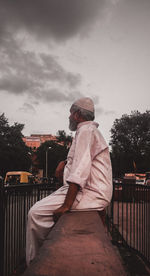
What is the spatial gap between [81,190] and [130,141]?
5117 cm

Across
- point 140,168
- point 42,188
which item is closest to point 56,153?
point 140,168

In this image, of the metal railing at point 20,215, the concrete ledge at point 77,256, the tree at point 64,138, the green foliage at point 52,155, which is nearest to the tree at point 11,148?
the green foliage at point 52,155

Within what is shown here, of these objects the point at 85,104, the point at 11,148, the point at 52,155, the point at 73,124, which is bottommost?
the point at 52,155

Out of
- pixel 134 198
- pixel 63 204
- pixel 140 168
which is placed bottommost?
pixel 140 168

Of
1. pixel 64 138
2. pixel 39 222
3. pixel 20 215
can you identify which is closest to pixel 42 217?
pixel 39 222

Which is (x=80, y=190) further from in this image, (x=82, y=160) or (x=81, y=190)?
(x=82, y=160)

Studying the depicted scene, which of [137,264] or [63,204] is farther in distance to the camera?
[137,264]

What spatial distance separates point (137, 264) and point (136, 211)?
881 mm

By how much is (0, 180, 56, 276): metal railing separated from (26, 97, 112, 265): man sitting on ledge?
0.57 metres

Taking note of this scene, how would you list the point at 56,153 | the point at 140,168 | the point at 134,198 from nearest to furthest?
the point at 134,198 → the point at 140,168 → the point at 56,153

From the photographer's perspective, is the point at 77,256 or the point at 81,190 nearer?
the point at 77,256

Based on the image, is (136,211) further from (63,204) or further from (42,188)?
(63,204)

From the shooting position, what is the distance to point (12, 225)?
10.1 feet

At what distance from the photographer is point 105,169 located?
2564mm
